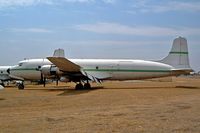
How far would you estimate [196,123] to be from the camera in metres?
12.0

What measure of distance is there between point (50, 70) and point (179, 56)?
15260mm

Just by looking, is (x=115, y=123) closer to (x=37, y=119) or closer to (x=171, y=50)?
(x=37, y=119)

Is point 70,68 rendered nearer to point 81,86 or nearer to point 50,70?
point 50,70

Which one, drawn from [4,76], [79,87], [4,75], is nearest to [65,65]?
[79,87]

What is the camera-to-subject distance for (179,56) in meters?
41.4

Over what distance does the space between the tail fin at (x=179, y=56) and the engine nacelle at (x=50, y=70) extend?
12.9 metres

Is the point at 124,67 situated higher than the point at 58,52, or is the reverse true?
the point at 58,52

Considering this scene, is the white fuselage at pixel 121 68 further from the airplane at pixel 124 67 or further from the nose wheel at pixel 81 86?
the nose wheel at pixel 81 86

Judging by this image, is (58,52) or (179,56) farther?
(58,52)

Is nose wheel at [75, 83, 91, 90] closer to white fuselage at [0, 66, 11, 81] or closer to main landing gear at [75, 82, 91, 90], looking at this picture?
main landing gear at [75, 82, 91, 90]

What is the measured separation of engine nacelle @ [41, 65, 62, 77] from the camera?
1438 inches

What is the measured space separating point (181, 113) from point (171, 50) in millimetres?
27810

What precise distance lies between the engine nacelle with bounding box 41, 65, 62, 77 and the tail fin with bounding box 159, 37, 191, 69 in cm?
1287

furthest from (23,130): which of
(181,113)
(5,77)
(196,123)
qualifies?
(5,77)
